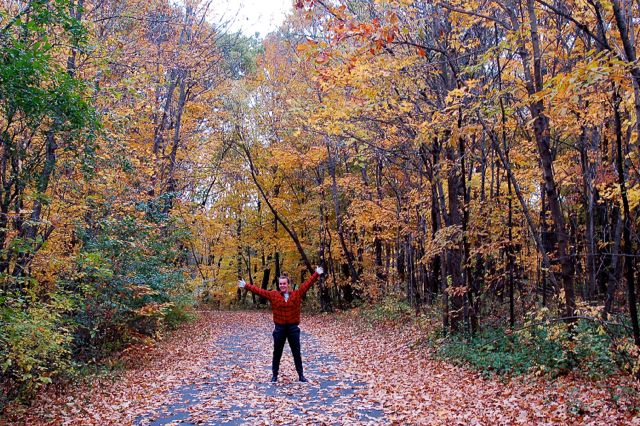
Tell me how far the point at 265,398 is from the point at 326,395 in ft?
3.29

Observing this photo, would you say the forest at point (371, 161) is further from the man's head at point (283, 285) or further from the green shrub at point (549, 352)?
the man's head at point (283, 285)

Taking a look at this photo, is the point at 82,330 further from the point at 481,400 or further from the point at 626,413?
the point at 626,413

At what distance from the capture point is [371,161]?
23.8 metres

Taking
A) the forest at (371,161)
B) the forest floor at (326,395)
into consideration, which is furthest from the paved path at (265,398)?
the forest at (371,161)

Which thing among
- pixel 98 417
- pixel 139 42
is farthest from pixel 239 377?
pixel 139 42

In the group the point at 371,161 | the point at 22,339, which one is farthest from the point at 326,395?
the point at 371,161

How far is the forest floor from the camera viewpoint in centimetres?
670

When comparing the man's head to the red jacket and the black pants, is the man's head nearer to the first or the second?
the red jacket

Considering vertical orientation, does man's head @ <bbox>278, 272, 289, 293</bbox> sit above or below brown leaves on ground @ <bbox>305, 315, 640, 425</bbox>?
above

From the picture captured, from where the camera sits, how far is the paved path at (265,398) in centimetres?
679

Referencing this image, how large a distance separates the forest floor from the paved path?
2 cm

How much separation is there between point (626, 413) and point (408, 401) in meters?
2.92

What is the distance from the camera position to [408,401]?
25.5 ft

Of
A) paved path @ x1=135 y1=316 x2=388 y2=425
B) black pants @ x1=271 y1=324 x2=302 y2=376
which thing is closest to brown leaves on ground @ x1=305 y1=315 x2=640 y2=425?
paved path @ x1=135 y1=316 x2=388 y2=425
